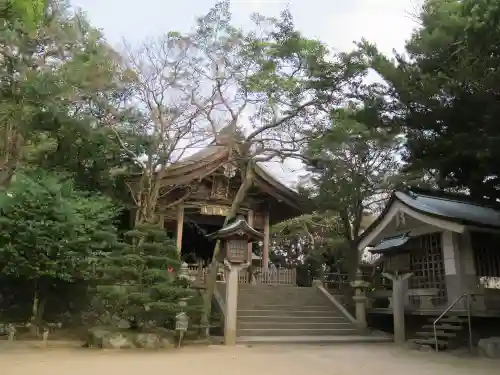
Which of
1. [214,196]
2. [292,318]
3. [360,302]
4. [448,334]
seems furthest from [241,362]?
[214,196]

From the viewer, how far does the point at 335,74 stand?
14.4 m

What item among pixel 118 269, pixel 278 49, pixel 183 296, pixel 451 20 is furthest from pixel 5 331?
pixel 451 20

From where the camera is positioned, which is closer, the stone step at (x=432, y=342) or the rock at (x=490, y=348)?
the rock at (x=490, y=348)

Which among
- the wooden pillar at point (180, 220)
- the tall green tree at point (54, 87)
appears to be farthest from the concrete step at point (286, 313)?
the tall green tree at point (54, 87)

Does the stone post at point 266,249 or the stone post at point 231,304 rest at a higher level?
the stone post at point 266,249

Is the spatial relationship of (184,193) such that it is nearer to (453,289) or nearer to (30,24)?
(453,289)

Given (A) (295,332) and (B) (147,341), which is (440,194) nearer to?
(A) (295,332)

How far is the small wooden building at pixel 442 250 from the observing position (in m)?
12.8

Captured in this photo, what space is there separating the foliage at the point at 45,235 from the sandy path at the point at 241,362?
261 centimetres

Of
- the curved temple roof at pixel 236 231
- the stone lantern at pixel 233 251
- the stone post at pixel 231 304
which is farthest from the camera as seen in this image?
the curved temple roof at pixel 236 231

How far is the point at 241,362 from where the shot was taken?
9102 mm

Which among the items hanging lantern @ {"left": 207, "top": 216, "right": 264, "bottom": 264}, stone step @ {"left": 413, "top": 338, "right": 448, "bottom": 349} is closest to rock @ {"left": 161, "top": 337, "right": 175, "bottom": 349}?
hanging lantern @ {"left": 207, "top": 216, "right": 264, "bottom": 264}

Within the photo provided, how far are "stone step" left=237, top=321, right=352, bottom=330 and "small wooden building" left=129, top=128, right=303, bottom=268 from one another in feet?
16.4

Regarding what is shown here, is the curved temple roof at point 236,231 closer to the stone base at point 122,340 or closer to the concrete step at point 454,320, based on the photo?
the stone base at point 122,340
